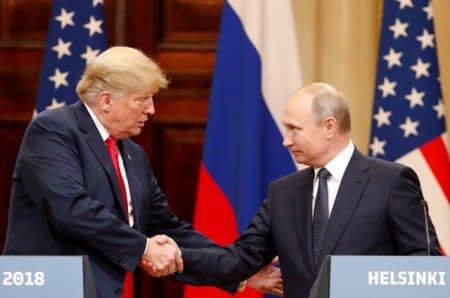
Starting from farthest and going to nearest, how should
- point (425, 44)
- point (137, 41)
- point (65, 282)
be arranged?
1. point (137, 41)
2. point (425, 44)
3. point (65, 282)

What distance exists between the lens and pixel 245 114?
14.9 ft

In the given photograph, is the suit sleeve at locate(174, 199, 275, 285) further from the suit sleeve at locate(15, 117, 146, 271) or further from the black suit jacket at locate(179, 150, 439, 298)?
the suit sleeve at locate(15, 117, 146, 271)

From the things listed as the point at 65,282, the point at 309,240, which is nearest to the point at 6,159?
the point at 309,240

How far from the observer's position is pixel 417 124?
4.51m

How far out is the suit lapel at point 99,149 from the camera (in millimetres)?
3479

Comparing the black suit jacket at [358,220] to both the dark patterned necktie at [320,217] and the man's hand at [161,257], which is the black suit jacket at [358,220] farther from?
the man's hand at [161,257]

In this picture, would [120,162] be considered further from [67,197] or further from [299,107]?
[299,107]

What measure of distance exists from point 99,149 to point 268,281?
2.74ft

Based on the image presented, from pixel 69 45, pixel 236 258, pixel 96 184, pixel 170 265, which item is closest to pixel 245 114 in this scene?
pixel 69 45

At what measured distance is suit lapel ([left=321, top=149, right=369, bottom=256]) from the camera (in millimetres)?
3357

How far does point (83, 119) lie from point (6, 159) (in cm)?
186

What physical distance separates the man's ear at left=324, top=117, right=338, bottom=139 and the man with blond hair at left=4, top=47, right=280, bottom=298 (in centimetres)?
60

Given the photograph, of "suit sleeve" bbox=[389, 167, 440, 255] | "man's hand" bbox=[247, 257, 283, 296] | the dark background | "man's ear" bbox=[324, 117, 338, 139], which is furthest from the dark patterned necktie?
the dark background

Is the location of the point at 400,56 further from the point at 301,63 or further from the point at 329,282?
the point at 329,282
